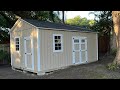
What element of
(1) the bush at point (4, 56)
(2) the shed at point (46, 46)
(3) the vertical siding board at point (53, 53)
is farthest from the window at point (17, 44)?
(1) the bush at point (4, 56)

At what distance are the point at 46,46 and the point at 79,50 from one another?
302cm

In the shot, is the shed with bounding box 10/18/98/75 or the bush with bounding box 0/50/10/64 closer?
the shed with bounding box 10/18/98/75

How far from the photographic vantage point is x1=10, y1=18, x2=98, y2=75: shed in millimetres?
9711

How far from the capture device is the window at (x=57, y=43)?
10344mm

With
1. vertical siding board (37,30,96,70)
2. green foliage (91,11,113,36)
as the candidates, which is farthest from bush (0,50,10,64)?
green foliage (91,11,113,36)

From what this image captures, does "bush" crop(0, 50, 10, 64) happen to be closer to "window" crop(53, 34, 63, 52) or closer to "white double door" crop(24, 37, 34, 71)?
"white double door" crop(24, 37, 34, 71)

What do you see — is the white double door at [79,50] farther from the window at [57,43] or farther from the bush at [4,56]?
the bush at [4,56]
